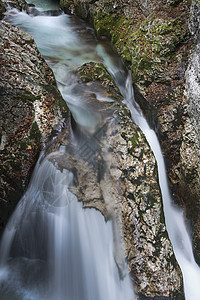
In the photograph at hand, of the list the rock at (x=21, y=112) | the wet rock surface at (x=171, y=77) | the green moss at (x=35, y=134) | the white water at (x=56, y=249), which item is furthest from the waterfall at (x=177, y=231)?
the green moss at (x=35, y=134)

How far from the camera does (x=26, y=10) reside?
468 inches

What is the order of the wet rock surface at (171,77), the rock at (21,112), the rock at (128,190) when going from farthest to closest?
1. the wet rock surface at (171,77)
2. the rock at (21,112)
3. the rock at (128,190)

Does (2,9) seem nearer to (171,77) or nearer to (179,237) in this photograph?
(171,77)

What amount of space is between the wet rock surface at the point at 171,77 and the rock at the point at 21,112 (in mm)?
2999

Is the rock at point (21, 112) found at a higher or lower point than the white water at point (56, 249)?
higher

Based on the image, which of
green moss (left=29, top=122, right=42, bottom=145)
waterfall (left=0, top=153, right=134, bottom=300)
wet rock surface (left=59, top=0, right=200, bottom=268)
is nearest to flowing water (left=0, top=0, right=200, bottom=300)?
waterfall (left=0, top=153, right=134, bottom=300)

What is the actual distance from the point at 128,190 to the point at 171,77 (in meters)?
4.09

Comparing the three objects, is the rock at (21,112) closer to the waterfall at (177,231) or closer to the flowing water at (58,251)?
the flowing water at (58,251)

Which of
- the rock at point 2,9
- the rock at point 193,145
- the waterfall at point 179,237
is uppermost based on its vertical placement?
the rock at point 2,9

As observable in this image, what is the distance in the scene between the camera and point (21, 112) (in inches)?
191

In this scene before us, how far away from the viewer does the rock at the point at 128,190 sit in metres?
4.08

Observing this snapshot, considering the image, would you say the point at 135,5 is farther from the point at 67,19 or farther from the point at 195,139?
the point at 195,139

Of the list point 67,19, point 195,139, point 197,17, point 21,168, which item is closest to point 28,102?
point 21,168

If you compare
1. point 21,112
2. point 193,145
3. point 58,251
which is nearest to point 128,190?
point 58,251
